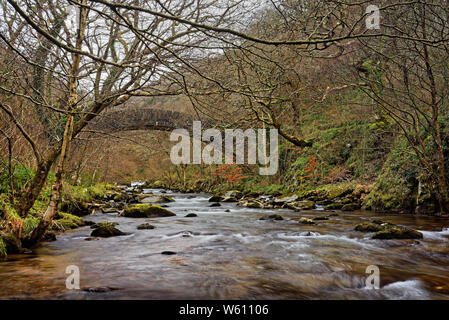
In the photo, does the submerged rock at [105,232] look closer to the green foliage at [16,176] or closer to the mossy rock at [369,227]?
the green foliage at [16,176]

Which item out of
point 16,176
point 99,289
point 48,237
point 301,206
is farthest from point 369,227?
point 16,176

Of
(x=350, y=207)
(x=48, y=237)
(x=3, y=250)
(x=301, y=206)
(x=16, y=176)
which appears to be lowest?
(x=301, y=206)

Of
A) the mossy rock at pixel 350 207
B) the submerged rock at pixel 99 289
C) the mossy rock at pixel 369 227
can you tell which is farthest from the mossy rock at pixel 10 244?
the mossy rock at pixel 350 207

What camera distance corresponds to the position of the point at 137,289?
3051 mm

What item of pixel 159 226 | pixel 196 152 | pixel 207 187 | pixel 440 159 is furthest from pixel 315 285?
pixel 196 152

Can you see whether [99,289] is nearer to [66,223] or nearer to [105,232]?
[105,232]

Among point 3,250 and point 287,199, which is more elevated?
point 3,250

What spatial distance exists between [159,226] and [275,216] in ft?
9.91

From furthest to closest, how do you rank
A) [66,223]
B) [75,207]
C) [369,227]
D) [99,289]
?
[75,207] < [66,223] < [369,227] < [99,289]

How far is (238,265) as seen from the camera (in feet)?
13.0

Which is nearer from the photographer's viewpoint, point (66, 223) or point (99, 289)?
point (99, 289)

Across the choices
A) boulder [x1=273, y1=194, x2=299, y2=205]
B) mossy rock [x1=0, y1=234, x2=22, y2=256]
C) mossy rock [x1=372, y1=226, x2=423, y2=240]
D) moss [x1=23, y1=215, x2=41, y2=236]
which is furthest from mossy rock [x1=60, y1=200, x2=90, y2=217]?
mossy rock [x1=372, y1=226, x2=423, y2=240]

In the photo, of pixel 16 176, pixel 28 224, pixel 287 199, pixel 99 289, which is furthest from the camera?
pixel 287 199
